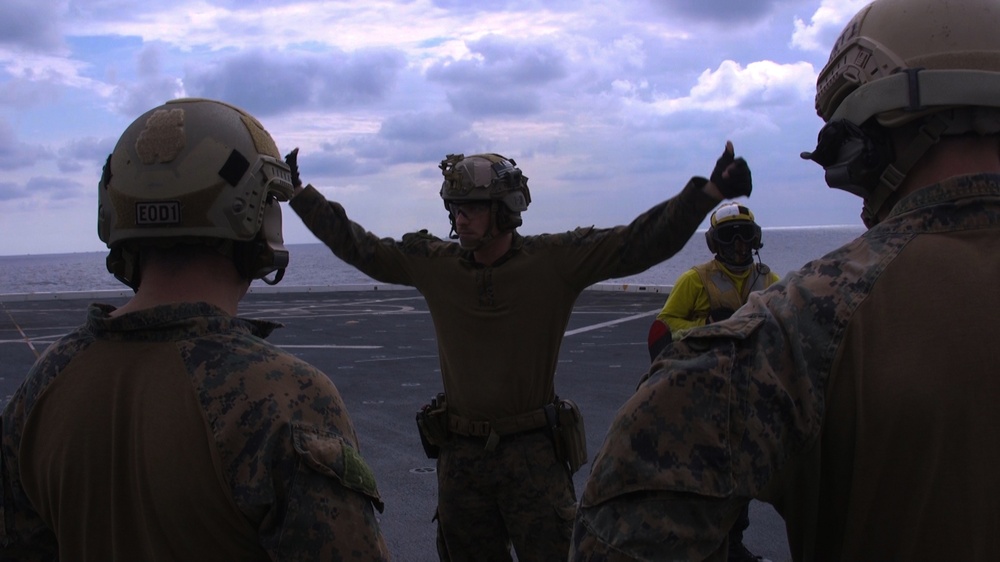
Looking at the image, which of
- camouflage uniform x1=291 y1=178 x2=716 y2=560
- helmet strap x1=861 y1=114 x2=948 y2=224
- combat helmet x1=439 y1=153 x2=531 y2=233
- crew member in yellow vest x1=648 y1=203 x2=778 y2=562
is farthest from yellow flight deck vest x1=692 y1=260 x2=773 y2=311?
helmet strap x1=861 y1=114 x2=948 y2=224

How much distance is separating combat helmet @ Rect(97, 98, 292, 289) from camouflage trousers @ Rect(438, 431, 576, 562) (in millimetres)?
2133

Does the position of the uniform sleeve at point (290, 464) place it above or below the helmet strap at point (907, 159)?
below

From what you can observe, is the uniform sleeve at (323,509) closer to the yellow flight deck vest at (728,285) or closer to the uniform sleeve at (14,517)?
the uniform sleeve at (14,517)

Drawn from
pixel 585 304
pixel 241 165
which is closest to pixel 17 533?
pixel 241 165

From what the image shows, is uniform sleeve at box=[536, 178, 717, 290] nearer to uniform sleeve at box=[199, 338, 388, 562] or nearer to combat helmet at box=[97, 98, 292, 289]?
combat helmet at box=[97, 98, 292, 289]

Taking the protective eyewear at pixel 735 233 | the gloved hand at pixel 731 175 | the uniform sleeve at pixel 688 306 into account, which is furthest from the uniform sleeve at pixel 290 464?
the protective eyewear at pixel 735 233

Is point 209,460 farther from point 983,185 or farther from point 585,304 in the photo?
point 585,304

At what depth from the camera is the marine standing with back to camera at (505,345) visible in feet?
13.5

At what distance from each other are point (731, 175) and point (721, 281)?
2877 mm

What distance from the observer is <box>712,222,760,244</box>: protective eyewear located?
20.0ft

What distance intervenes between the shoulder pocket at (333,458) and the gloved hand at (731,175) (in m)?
2.01

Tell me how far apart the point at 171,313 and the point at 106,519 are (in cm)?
46

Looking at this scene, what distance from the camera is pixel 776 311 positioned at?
4.79 ft

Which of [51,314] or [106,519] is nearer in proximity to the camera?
[106,519]
